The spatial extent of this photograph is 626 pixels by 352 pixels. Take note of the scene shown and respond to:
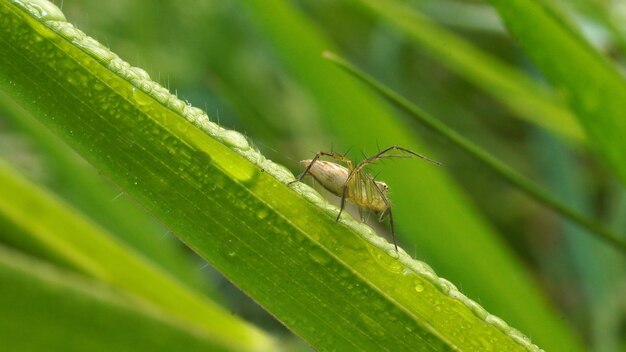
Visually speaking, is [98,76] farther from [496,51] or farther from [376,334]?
[496,51]

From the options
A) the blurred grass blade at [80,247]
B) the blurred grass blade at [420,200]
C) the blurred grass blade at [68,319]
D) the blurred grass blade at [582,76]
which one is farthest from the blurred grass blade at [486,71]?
the blurred grass blade at [68,319]

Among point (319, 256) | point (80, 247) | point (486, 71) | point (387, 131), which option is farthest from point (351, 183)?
point (486, 71)

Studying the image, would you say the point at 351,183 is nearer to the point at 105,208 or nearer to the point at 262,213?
the point at 262,213

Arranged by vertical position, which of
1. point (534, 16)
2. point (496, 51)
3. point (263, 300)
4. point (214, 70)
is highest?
point (496, 51)

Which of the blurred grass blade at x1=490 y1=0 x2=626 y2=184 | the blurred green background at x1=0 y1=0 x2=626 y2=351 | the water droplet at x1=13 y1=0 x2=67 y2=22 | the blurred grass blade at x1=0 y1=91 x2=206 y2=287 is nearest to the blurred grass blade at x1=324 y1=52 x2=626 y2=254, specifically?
the blurred grass blade at x1=490 y1=0 x2=626 y2=184

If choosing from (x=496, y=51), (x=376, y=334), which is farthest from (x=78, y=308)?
(x=496, y=51)
